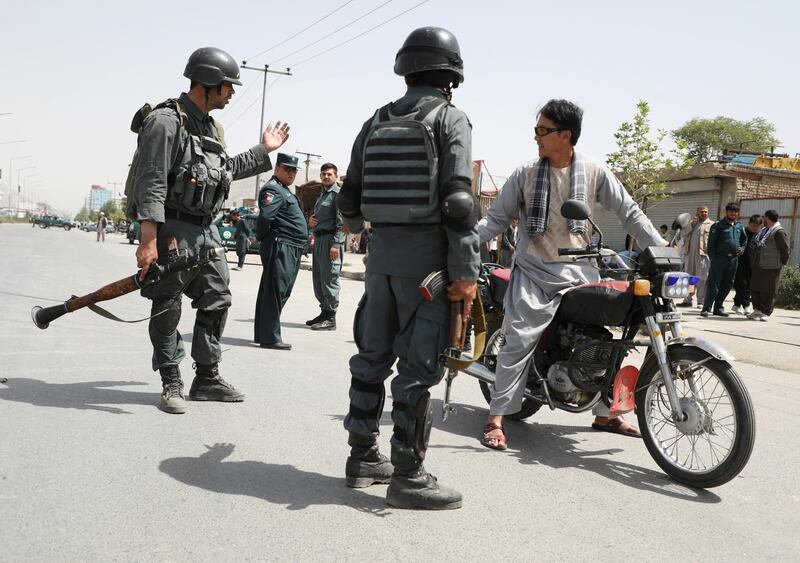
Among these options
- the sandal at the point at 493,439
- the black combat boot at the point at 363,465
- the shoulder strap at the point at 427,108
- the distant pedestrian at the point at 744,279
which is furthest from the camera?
the distant pedestrian at the point at 744,279

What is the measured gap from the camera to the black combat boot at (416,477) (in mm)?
2965

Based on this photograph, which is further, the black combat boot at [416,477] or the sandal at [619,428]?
the sandal at [619,428]

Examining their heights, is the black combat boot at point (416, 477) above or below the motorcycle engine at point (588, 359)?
below

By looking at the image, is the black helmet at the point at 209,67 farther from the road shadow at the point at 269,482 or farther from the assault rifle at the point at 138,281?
the road shadow at the point at 269,482

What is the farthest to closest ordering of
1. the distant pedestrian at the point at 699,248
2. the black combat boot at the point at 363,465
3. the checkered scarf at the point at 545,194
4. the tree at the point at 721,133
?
the tree at the point at 721,133 → the distant pedestrian at the point at 699,248 → the checkered scarf at the point at 545,194 → the black combat boot at the point at 363,465

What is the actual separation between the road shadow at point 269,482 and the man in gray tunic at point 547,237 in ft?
3.74

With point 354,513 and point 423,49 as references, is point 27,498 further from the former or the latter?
point 423,49

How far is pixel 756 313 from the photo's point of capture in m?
11.6

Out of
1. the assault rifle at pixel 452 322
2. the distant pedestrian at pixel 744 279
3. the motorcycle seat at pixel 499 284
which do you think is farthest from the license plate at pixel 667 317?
the distant pedestrian at pixel 744 279

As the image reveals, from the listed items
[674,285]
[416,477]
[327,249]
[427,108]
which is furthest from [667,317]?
[327,249]

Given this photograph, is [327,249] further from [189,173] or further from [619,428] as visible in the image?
[619,428]

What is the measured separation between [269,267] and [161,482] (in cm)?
394

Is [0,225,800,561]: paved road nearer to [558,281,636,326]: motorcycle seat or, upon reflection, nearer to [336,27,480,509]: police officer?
[336,27,480,509]: police officer

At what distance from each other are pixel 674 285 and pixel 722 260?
9284 millimetres
